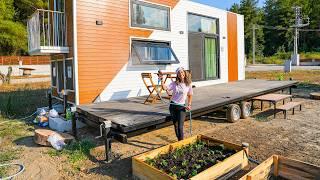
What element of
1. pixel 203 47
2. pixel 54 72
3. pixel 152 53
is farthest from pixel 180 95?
pixel 203 47

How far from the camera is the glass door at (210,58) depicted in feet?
40.7

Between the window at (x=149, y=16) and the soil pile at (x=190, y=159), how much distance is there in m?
5.39

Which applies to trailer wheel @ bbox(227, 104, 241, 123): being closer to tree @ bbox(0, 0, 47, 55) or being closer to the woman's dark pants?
the woman's dark pants

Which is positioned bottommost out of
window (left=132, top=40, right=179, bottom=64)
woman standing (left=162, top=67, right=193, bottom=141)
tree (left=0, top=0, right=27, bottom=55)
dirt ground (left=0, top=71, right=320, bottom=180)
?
dirt ground (left=0, top=71, right=320, bottom=180)

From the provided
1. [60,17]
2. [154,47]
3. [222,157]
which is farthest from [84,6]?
[222,157]

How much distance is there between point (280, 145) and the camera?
610 cm

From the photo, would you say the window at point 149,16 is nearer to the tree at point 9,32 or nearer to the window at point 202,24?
the window at point 202,24

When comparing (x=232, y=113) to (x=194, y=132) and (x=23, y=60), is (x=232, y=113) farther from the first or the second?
(x=23, y=60)

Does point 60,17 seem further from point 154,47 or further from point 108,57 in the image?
point 154,47

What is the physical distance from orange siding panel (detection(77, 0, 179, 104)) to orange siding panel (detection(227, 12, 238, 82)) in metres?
6.13

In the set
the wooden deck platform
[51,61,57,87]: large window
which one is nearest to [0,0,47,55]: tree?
[51,61,57,87]: large window

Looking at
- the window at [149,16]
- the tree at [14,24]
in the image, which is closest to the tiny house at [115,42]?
the window at [149,16]

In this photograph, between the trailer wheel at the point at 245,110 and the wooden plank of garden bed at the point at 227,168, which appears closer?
the wooden plank of garden bed at the point at 227,168

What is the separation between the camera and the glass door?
40.7 ft
